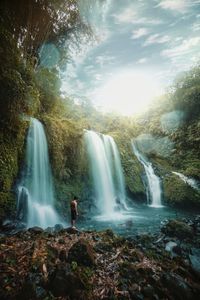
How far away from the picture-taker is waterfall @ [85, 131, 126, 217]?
12.2m

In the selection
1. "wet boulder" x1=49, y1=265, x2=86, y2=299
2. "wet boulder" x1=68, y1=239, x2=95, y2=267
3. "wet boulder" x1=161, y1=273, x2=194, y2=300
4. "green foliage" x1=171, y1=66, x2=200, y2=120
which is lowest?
"wet boulder" x1=161, y1=273, x2=194, y2=300

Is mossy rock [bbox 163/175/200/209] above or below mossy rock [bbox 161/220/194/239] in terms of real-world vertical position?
above

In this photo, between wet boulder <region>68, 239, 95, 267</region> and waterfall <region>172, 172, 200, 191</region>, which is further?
waterfall <region>172, 172, 200, 191</region>

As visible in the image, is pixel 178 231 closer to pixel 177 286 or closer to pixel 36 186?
pixel 177 286

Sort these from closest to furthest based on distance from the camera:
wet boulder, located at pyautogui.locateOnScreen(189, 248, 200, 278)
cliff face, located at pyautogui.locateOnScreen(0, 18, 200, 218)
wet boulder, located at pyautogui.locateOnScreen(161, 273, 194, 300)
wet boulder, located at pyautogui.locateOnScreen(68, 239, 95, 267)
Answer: wet boulder, located at pyautogui.locateOnScreen(161, 273, 194, 300), wet boulder, located at pyautogui.locateOnScreen(68, 239, 95, 267), wet boulder, located at pyautogui.locateOnScreen(189, 248, 200, 278), cliff face, located at pyautogui.locateOnScreen(0, 18, 200, 218)

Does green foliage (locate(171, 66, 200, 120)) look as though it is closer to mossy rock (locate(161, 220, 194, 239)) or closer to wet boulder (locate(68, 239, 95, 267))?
mossy rock (locate(161, 220, 194, 239))

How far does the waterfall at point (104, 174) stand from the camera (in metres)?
12.2

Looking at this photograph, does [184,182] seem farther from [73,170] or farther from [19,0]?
[19,0]

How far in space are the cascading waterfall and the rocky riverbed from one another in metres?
7.87

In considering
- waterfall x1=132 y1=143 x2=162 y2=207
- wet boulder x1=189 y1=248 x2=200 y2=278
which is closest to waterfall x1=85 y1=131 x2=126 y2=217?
waterfall x1=132 y1=143 x2=162 y2=207

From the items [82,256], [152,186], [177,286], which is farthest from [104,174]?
[177,286]

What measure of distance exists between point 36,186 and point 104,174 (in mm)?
5338

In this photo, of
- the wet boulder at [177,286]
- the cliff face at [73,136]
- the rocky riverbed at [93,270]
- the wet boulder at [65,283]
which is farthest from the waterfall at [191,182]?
the wet boulder at [65,283]

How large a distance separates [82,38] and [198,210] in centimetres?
1174
